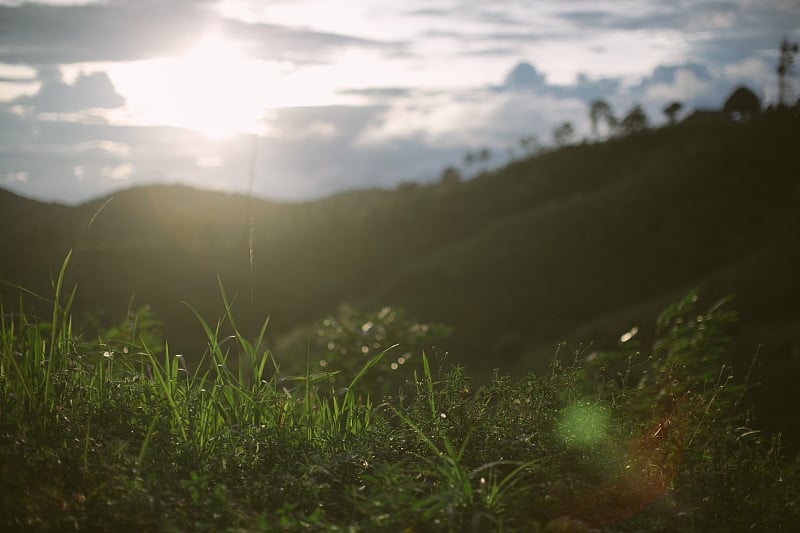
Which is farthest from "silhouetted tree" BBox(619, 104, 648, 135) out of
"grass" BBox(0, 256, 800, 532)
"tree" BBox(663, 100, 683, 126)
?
"grass" BBox(0, 256, 800, 532)

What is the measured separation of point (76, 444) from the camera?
8.56ft

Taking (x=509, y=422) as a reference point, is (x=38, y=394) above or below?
above

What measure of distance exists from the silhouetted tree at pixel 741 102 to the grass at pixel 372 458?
55.7m

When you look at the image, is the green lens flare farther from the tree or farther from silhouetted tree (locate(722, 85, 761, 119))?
the tree

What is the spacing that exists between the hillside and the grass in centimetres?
1428

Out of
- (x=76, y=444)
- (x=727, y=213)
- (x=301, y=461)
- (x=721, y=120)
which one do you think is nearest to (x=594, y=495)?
(x=301, y=461)

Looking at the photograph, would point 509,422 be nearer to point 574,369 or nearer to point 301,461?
point 574,369

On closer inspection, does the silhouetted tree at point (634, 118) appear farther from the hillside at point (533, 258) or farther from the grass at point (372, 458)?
the grass at point (372, 458)

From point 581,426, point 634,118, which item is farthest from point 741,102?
point 581,426

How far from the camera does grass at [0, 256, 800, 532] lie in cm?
230

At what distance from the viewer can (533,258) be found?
1180 inches

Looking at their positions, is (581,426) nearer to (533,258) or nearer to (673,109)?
(533,258)

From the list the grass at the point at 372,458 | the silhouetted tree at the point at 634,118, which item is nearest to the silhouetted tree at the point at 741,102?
the silhouetted tree at the point at 634,118

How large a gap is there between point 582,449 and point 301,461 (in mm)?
1240
